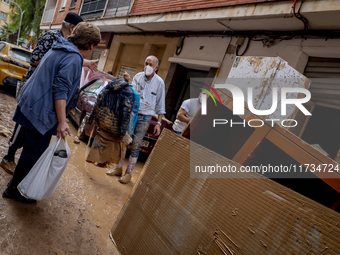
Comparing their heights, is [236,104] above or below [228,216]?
above

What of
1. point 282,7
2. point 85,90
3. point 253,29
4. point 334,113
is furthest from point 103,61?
point 334,113

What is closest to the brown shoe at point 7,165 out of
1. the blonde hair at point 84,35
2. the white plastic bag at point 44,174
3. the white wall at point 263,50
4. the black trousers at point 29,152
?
the black trousers at point 29,152

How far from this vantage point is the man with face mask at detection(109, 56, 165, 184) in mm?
3656

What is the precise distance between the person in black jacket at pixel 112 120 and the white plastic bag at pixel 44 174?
1250mm

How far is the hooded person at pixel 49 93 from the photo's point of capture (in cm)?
191

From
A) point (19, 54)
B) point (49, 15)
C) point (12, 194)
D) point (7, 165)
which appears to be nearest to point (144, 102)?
point (7, 165)

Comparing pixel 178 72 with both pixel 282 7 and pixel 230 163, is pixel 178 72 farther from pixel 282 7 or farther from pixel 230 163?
pixel 230 163

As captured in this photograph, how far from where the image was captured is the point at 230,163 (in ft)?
4.41

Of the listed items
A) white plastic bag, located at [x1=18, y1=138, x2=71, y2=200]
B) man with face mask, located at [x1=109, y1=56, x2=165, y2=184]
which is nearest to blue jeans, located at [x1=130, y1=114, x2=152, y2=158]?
man with face mask, located at [x1=109, y1=56, x2=165, y2=184]

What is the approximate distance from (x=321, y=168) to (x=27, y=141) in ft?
7.53

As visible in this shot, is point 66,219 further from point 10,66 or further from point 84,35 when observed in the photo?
point 10,66

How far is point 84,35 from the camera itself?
207 cm

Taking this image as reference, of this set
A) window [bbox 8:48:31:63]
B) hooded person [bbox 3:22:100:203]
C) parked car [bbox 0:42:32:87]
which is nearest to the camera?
hooded person [bbox 3:22:100:203]

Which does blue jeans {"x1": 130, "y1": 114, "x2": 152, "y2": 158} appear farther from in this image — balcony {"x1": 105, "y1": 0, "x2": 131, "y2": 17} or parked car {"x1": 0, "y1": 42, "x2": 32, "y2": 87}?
balcony {"x1": 105, "y1": 0, "x2": 131, "y2": 17}
